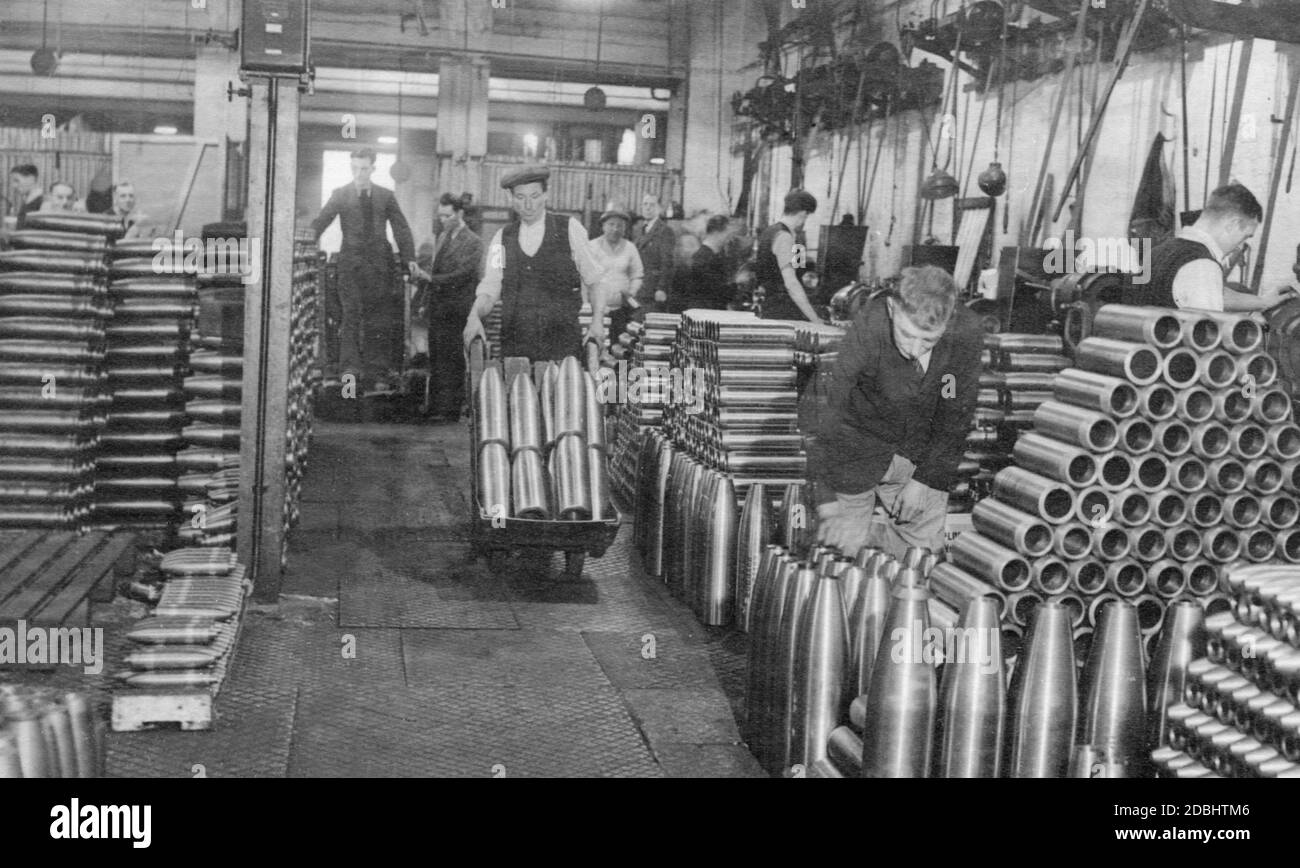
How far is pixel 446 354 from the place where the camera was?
36.1ft

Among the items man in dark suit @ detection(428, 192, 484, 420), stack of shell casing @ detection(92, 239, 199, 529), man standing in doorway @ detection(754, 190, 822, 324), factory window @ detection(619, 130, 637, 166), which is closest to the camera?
stack of shell casing @ detection(92, 239, 199, 529)

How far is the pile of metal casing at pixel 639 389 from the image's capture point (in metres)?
7.54

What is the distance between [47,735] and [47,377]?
3.30 m

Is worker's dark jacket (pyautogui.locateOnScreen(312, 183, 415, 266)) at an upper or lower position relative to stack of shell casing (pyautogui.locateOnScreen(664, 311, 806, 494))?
upper

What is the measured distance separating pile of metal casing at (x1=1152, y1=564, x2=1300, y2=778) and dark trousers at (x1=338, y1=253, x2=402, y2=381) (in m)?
8.48

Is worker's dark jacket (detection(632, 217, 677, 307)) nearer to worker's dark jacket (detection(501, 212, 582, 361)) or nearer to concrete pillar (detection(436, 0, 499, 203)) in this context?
worker's dark jacket (detection(501, 212, 582, 361))

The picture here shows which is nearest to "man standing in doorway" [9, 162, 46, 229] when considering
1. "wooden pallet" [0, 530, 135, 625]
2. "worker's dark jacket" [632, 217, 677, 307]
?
"worker's dark jacket" [632, 217, 677, 307]

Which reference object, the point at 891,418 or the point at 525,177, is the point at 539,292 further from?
the point at 891,418

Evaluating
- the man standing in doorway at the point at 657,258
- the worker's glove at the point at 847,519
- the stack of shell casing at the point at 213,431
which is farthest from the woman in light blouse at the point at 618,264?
the worker's glove at the point at 847,519

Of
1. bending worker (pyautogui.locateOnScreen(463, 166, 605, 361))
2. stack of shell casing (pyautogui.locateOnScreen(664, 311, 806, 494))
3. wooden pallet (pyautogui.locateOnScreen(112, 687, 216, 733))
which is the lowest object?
wooden pallet (pyautogui.locateOnScreen(112, 687, 216, 733))

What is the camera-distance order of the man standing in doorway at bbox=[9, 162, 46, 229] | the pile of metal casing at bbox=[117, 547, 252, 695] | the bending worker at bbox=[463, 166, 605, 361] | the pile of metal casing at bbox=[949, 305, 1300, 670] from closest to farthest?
the pile of metal casing at bbox=[949, 305, 1300, 670] → the pile of metal casing at bbox=[117, 547, 252, 695] → the bending worker at bbox=[463, 166, 605, 361] → the man standing in doorway at bbox=[9, 162, 46, 229]

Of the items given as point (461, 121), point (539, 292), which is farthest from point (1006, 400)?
point (461, 121)

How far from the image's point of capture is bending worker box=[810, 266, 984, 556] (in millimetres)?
4734
